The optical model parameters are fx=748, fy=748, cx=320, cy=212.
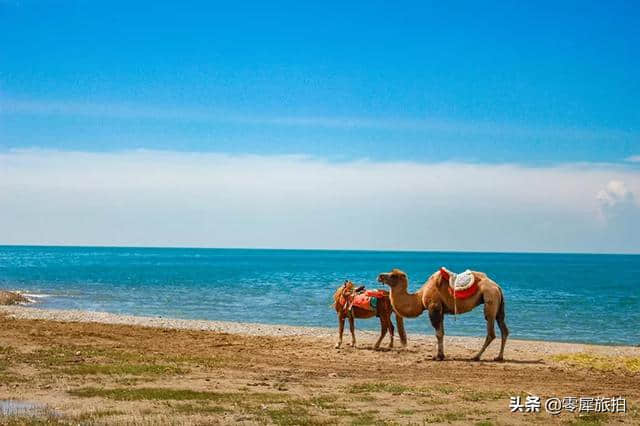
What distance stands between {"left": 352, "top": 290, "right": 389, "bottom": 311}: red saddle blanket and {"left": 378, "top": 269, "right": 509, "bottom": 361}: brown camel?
115 centimetres

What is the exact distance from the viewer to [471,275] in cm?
1833

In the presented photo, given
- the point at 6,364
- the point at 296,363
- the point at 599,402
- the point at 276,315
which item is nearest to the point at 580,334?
the point at 276,315

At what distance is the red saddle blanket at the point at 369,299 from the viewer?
798 inches

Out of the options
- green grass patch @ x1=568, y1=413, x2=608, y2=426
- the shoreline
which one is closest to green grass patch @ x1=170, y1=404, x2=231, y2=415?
green grass patch @ x1=568, y1=413, x2=608, y2=426

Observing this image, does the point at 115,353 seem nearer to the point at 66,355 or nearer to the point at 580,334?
the point at 66,355

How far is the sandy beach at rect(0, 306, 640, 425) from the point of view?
11.3 m

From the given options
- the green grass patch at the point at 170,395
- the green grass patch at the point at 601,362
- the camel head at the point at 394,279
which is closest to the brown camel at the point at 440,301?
the camel head at the point at 394,279

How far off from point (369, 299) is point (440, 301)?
2.41 metres

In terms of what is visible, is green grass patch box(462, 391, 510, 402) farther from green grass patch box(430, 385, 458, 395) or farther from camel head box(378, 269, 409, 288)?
camel head box(378, 269, 409, 288)

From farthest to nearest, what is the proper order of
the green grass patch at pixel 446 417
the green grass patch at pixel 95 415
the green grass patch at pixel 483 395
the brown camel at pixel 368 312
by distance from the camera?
1. the brown camel at pixel 368 312
2. the green grass patch at pixel 483 395
3. the green grass patch at pixel 446 417
4. the green grass patch at pixel 95 415

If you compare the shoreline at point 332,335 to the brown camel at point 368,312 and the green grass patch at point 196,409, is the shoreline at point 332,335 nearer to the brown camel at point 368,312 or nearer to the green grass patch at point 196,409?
the brown camel at point 368,312

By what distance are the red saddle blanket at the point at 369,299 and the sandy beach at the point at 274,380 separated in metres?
1.21

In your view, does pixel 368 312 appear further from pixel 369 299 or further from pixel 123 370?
pixel 123 370

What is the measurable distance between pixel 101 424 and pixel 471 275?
10513 millimetres
